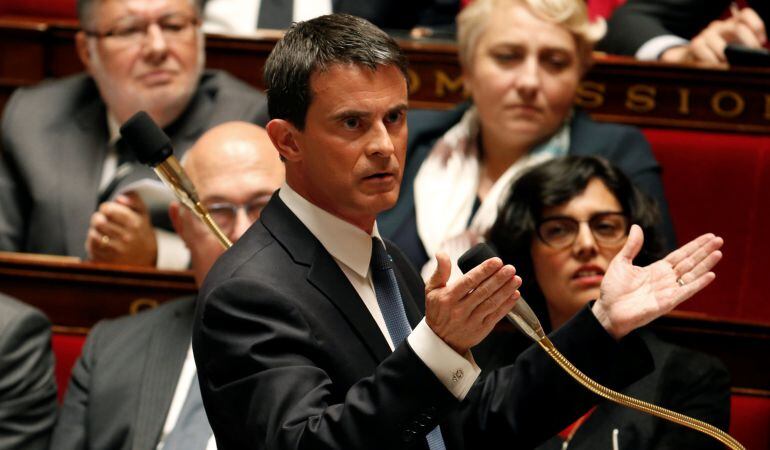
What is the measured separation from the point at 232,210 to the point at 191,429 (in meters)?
0.25

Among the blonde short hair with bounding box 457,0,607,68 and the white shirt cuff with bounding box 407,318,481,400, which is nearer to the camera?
the white shirt cuff with bounding box 407,318,481,400

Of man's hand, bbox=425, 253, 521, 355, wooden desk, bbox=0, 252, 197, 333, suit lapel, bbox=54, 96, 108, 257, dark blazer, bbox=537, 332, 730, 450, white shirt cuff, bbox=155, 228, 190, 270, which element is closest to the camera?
man's hand, bbox=425, 253, 521, 355

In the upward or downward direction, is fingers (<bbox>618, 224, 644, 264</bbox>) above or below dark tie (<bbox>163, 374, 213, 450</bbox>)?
above

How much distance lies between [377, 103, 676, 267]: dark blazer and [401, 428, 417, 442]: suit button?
0.80m

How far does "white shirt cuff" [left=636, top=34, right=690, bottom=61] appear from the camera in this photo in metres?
1.82

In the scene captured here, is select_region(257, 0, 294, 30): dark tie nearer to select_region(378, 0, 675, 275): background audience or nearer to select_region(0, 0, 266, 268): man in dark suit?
select_region(0, 0, 266, 268): man in dark suit

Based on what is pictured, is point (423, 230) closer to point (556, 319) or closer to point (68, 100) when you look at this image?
point (556, 319)

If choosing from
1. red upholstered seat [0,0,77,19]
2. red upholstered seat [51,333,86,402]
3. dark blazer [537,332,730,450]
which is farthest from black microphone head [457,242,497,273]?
red upholstered seat [0,0,77,19]

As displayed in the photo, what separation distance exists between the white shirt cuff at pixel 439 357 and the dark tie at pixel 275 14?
1.27 m

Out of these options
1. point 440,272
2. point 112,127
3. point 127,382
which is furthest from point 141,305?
point 440,272

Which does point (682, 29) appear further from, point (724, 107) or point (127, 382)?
point (127, 382)

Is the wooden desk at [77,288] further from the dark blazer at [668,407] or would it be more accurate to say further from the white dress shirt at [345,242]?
the white dress shirt at [345,242]

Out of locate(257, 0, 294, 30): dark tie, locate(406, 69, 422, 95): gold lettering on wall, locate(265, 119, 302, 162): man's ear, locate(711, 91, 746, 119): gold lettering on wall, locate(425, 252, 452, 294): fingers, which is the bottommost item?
locate(406, 69, 422, 95): gold lettering on wall

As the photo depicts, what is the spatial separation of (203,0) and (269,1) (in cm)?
11
